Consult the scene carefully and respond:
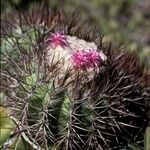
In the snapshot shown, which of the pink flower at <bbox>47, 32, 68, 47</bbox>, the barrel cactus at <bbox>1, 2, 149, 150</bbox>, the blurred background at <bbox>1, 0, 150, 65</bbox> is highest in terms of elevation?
the blurred background at <bbox>1, 0, 150, 65</bbox>

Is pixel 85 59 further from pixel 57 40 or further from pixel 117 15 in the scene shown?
pixel 117 15

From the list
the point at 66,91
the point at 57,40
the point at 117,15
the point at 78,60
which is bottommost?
the point at 66,91

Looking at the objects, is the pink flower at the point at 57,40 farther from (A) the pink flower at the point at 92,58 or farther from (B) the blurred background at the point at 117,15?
(B) the blurred background at the point at 117,15

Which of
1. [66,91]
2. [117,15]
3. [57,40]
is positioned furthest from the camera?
[117,15]

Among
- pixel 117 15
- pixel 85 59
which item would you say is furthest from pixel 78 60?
pixel 117 15

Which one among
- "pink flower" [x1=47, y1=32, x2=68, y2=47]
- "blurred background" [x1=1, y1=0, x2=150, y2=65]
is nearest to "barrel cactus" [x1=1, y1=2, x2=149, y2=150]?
"pink flower" [x1=47, y1=32, x2=68, y2=47]

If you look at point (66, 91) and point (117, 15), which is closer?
point (66, 91)

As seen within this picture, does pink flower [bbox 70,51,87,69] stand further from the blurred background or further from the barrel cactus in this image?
the blurred background

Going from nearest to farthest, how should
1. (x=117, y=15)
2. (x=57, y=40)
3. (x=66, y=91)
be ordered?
(x=66, y=91)
(x=57, y=40)
(x=117, y=15)

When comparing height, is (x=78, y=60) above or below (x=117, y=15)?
below

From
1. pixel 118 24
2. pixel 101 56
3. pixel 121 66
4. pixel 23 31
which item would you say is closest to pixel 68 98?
pixel 101 56
